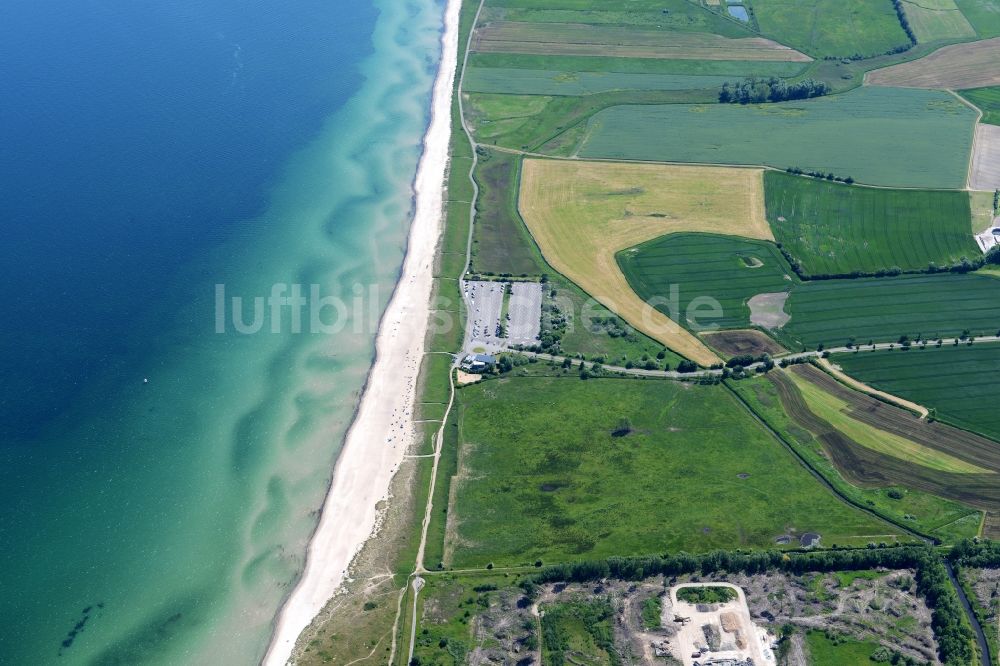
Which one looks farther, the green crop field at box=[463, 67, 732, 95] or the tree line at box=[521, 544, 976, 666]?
the green crop field at box=[463, 67, 732, 95]

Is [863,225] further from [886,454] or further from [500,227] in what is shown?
[500,227]

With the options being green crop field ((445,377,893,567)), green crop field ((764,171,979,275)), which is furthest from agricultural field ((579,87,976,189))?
green crop field ((445,377,893,567))

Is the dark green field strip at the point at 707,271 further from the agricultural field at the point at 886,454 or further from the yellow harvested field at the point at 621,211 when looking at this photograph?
the agricultural field at the point at 886,454

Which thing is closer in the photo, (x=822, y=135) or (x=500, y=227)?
(x=500, y=227)

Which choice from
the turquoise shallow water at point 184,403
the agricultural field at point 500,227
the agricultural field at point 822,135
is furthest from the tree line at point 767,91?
the turquoise shallow water at point 184,403

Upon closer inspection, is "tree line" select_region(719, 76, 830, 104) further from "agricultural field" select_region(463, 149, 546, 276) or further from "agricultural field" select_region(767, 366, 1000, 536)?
"agricultural field" select_region(767, 366, 1000, 536)

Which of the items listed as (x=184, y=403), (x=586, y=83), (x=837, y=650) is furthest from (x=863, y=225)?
(x=184, y=403)
